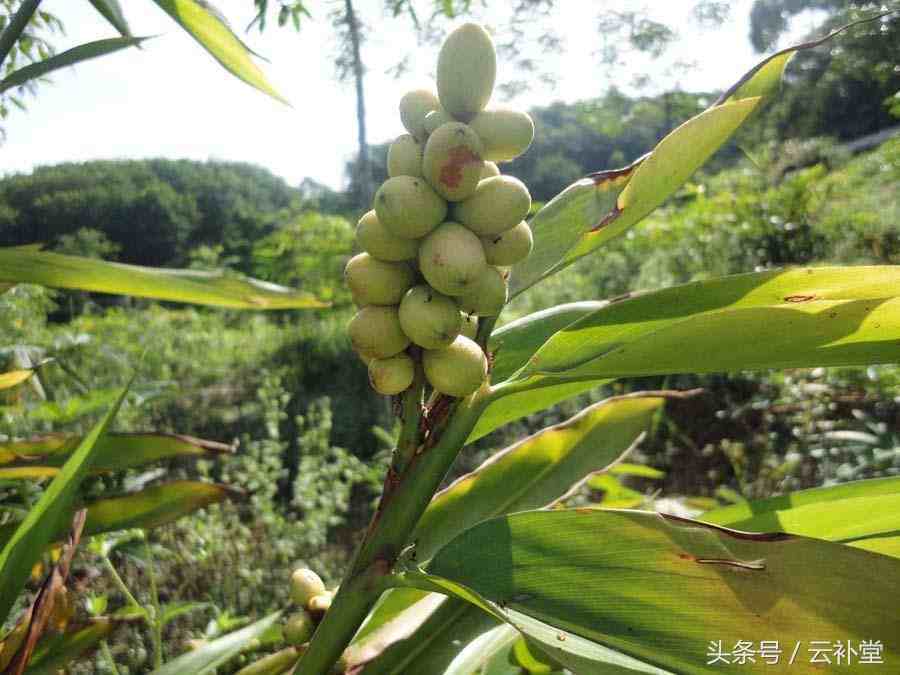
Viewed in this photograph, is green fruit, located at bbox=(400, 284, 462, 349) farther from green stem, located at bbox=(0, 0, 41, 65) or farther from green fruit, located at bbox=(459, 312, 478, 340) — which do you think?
green stem, located at bbox=(0, 0, 41, 65)

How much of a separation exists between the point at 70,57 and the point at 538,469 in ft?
2.01

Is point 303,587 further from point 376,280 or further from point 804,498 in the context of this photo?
point 804,498

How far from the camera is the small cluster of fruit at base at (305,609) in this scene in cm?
57

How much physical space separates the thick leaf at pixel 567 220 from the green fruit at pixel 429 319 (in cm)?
11

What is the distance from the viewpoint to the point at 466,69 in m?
0.45

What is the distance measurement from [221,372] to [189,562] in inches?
105

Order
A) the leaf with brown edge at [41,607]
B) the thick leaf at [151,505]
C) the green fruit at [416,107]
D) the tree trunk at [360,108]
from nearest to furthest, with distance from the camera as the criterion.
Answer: the green fruit at [416,107] < the leaf with brown edge at [41,607] < the thick leaf at [151,505] < the tree trunk at [360,108]

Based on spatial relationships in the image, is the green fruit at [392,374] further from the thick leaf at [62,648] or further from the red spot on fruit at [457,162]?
the thick leaf at [62,648]

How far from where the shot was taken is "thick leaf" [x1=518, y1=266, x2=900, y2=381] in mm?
429

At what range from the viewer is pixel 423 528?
2.27 feet

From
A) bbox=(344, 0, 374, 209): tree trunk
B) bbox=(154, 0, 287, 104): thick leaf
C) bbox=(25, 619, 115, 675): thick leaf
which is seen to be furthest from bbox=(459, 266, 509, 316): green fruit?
bbox=(344, 0, 374, 209): tree trunk

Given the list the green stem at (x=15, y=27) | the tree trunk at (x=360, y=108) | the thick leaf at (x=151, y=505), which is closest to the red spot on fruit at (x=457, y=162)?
the green stem at (x=15, y=27)

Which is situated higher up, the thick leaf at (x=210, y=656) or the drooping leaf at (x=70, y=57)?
the drooping leaf at (x=70, y=57)

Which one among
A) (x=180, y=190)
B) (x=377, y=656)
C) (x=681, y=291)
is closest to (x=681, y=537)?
(x=681, y=291)
